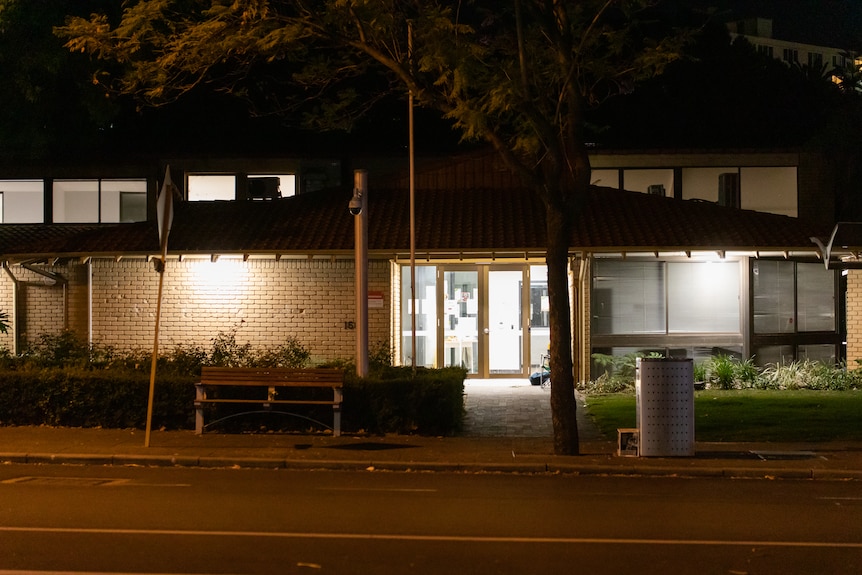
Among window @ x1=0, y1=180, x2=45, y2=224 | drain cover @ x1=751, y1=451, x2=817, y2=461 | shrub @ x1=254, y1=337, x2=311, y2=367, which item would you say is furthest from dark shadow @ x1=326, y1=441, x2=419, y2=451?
window @ x1=0, y1=180, x2=45, y2=224

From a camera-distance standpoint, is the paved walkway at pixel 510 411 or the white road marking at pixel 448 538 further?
the paved walkway at pixel 510 411

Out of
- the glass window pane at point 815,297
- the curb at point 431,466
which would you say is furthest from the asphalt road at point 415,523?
the glass window pane at point 815,297

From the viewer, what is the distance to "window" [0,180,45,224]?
97.1ft

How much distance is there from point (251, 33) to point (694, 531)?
9.26 m

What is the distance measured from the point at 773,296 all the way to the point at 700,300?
5.56ft

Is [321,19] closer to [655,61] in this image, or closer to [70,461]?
[655,61]

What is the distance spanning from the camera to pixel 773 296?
21.8 m

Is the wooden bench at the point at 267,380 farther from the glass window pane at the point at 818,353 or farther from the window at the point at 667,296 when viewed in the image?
the glass window pane at the point at 818,353

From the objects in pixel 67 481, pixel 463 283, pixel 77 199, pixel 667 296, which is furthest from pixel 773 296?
pixel 77 199

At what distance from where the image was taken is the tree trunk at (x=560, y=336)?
13.5 m

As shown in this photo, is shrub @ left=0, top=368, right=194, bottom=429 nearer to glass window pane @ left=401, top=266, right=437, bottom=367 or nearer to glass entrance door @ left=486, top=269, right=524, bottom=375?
glass window pane @ left=401, top=266, right=437, bottom=367

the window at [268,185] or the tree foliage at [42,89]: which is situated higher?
the tree foliage at [42,89]

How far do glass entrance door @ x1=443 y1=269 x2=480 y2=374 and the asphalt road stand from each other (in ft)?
32.1

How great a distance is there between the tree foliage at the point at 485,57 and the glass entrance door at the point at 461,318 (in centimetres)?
736
